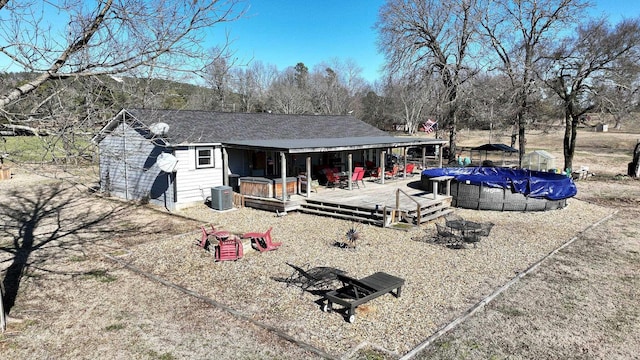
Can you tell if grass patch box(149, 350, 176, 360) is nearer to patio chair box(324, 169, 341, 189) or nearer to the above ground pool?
the above ground pool

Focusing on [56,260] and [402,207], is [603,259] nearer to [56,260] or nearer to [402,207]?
[402,207]

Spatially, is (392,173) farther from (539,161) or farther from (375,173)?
(539,161)

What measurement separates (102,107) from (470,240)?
9485 mm

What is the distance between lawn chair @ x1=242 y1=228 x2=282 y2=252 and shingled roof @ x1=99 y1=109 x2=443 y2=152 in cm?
441

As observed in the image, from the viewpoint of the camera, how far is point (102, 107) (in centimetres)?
674

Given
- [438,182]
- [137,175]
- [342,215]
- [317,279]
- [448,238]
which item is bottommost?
[448,238]

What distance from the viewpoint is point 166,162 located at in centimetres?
1524

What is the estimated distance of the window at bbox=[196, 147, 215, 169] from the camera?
16750 millimetres

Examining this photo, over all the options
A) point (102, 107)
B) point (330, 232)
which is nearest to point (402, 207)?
point (330, 232)

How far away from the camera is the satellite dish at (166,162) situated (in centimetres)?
1518

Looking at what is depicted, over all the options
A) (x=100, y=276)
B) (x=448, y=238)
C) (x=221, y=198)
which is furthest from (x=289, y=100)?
(x=100, y=276)

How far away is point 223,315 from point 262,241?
4.25m

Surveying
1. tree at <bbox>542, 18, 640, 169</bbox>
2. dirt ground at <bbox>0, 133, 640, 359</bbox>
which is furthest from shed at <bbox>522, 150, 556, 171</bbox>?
dirt ground at <bbox>0, 133, 640, 359</bbox>

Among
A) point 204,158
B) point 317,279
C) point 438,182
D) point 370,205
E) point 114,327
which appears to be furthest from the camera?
→ point 204,158
